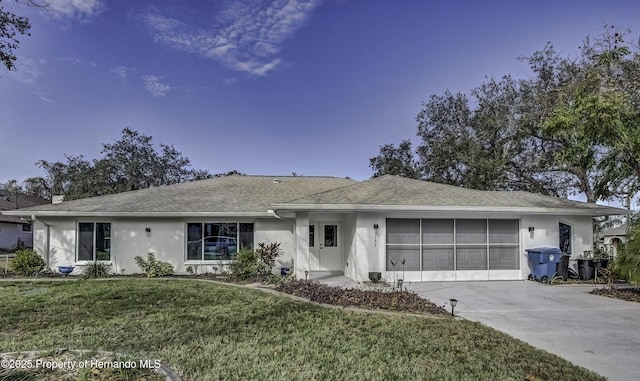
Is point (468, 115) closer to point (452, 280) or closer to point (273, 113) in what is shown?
point (273, 113)

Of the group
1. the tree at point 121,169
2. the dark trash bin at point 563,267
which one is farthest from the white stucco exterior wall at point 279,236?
the tree at point 121,169

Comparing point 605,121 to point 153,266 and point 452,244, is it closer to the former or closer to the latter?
point 452,244

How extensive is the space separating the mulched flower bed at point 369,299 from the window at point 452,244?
Result: 3287mm

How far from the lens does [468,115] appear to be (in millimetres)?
27938

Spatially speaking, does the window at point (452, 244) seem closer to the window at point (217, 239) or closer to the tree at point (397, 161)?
the window at point (217, 239)

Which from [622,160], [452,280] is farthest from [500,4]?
[452,280]

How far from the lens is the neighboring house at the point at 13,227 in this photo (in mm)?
31953

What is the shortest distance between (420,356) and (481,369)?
76 cm

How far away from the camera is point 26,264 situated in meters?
13.2

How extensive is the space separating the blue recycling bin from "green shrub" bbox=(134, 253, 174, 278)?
12780 millimetres

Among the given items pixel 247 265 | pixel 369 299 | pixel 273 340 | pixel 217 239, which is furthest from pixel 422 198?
pixel 273 340

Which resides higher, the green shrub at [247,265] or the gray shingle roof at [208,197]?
the gray shingle roof at [208,197]

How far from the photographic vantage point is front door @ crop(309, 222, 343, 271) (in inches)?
565

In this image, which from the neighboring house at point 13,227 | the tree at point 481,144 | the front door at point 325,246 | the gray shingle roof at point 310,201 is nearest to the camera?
the gray shingle roof at point 310,201
